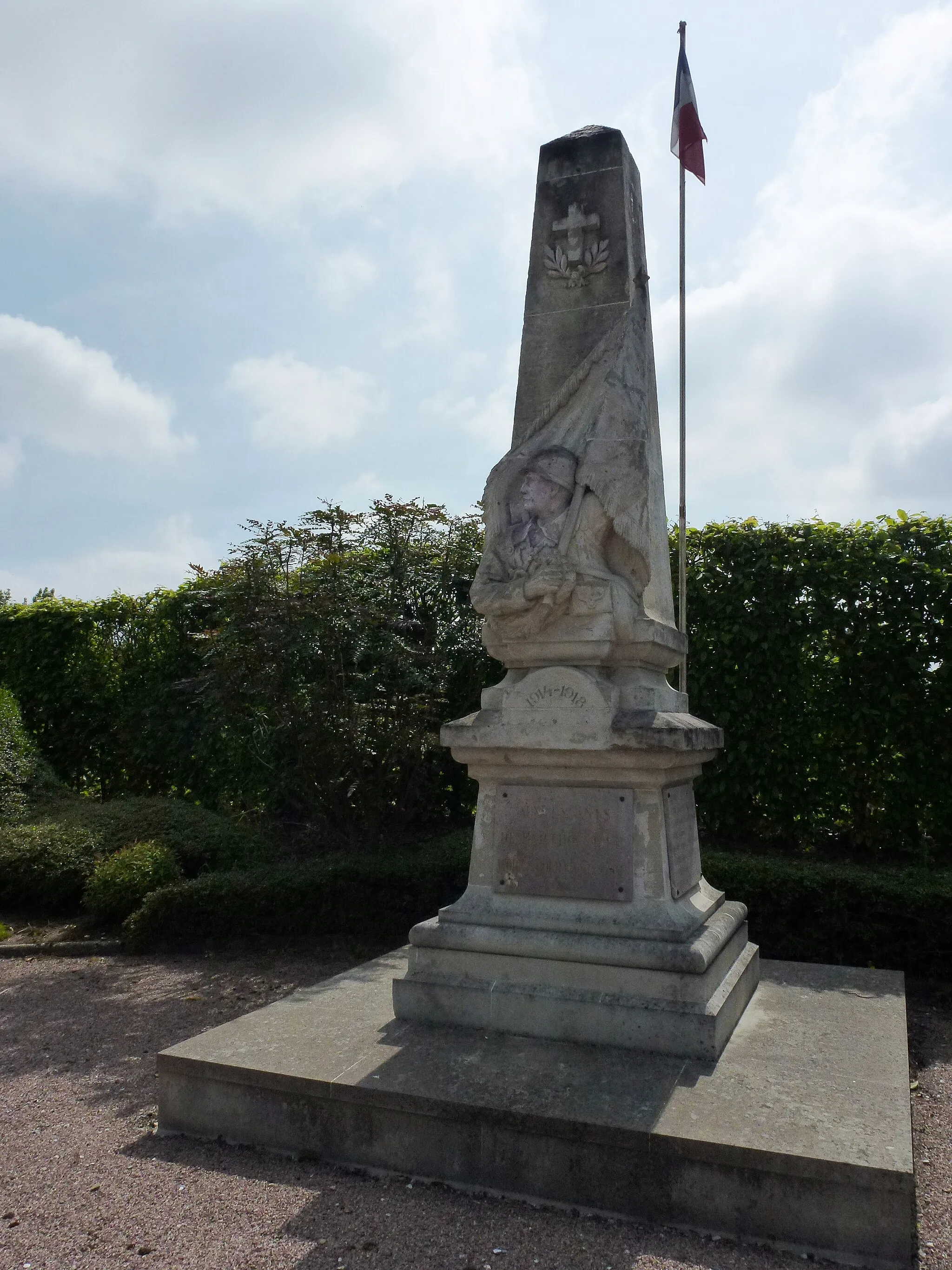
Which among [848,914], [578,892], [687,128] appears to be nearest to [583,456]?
[578,892]

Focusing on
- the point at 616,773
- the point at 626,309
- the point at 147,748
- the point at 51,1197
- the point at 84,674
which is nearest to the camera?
the point at 51,1197

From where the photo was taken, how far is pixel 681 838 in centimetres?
431

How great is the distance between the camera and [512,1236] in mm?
2852

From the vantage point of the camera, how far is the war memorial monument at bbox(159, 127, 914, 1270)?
116 inches

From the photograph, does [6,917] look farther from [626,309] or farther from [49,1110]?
[626,309]

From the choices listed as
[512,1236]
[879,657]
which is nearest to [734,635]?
[879,657]

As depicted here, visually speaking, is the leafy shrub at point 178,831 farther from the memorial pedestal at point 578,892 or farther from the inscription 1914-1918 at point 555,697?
the inscription 1914-1918 at point 555,697

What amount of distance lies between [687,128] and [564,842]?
4.59 m

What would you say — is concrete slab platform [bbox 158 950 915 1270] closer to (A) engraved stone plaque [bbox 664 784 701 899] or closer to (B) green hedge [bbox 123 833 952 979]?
(A) engraved stone plaque [bbox 664 784 701 899]

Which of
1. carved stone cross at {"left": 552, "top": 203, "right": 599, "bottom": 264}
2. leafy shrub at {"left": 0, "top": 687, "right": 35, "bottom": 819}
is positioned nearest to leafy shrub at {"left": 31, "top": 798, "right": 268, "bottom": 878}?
leafy shrub at {"left": 0, "top": 687, "right": 35, "bottom": 819}

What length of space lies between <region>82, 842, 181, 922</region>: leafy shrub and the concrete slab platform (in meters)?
3.66

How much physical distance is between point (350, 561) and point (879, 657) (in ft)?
14.1

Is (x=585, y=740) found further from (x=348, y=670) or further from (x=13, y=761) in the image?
(x=13, y=761)

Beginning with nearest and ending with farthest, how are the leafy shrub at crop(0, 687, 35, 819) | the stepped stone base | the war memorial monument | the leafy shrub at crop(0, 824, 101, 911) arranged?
1. the war memorial monument
2. the stepped stone base
3. the leafy shrub at crop(0, 824, 101, 911)
4. the leafy shrub at crop(0, 687, 35, 819)
